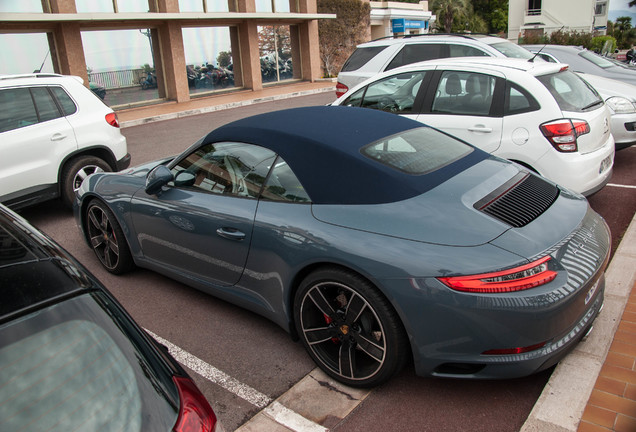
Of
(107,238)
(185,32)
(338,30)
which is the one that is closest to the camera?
(107,238)

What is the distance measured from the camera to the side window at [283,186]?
133 inches

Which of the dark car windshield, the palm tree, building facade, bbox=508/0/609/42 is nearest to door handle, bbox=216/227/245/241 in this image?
the dark car windshield

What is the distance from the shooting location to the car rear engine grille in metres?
3.06

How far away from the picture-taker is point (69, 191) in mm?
6852

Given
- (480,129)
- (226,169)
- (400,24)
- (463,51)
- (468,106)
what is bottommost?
(480,129)

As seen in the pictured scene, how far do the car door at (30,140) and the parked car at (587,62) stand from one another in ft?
27.9

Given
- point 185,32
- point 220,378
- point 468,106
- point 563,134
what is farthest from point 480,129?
point 185,32

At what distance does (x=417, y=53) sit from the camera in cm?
952

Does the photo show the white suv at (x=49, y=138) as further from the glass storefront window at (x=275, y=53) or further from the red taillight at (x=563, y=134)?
the glass storefront window at (x=275, y=53)

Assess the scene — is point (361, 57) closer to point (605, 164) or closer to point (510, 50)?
point (510, 50)

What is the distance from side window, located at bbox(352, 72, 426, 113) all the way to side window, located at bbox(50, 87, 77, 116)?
151 inches

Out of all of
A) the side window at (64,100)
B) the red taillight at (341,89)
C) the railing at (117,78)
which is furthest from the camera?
the railing at (117,78)

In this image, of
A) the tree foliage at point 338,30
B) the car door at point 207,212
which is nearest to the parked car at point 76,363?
the car door at point 207,212

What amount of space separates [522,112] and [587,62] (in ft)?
22.0
